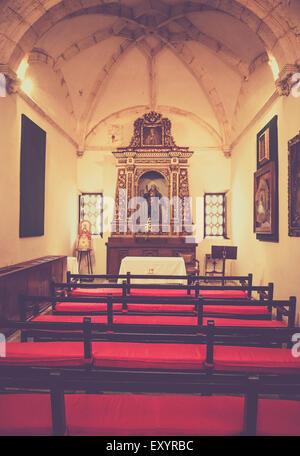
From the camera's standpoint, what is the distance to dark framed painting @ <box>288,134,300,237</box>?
539cm

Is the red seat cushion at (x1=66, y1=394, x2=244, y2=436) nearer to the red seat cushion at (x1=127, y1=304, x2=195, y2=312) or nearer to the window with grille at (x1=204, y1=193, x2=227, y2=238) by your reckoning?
the red seat cushion at (x1=127, y1=304, x2=195, y2=312)

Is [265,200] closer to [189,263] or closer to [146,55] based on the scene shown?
[189,263]

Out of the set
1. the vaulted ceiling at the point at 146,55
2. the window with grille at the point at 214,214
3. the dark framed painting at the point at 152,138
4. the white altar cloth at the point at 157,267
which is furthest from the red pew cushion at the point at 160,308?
the dark framed painting at the point at 152,138

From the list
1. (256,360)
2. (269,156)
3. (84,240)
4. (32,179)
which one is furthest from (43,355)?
(84,240)

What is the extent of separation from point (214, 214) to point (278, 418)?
10.4 m

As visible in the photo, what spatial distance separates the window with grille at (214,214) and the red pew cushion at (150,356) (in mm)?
9173

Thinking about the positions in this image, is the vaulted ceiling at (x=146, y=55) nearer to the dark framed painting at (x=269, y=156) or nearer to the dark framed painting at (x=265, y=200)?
the dark framed painting at (x=269, y=156)

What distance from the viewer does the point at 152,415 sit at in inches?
77.2

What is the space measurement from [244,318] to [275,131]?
4.33 meters

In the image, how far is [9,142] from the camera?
618 centimetres

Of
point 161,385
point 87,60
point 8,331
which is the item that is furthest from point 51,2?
point 161,385

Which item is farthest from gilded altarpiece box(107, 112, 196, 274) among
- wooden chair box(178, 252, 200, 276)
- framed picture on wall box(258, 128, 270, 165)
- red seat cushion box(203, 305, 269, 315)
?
red seat cushion box(203, 305, 269, 315)

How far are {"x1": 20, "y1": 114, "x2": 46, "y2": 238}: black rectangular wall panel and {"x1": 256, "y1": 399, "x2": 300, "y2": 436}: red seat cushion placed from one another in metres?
5.81
